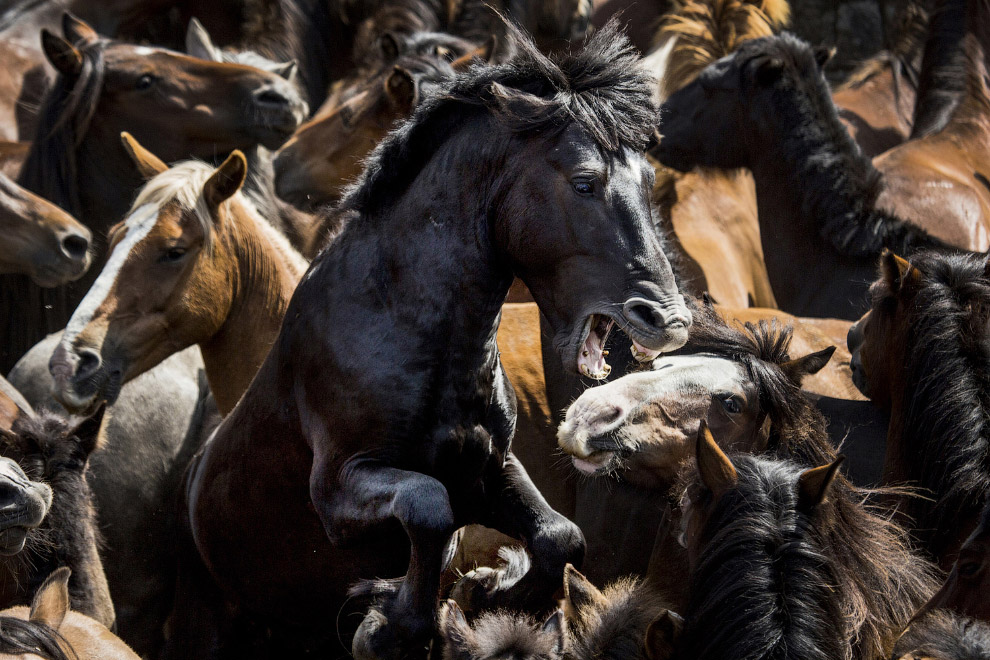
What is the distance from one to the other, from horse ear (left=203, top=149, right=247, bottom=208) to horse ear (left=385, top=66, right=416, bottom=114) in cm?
134

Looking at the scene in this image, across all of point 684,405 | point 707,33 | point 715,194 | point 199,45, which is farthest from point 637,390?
point 707,33

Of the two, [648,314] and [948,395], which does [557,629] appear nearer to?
[648,314]

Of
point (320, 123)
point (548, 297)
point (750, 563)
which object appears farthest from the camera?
point (320, 123)

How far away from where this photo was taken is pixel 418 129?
2.95 m

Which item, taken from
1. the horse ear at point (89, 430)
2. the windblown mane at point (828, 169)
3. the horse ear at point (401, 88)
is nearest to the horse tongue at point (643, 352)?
the horse ear at point (89, 430)

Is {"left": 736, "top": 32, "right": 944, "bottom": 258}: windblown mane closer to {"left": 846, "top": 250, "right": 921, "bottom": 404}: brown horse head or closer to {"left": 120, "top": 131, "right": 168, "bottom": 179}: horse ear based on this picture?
{"left": 846, "top": 250, "right": 921, "bottom": 404}: brown horse head

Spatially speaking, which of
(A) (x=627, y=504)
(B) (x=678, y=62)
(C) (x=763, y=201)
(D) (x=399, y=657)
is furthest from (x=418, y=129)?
(B) (x=678, y=62)

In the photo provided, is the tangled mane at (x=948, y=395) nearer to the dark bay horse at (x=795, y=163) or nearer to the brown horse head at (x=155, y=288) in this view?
the dark bay horse at (x=795, y=163)

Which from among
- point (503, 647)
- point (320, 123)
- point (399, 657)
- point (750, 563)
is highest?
point (750, 563)

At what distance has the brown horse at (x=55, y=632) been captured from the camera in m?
2.51

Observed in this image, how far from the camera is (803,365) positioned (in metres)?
3.60

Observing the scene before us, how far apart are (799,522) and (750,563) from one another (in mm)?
161

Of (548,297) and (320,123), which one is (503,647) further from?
(320,123)

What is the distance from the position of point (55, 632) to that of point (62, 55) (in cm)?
397
